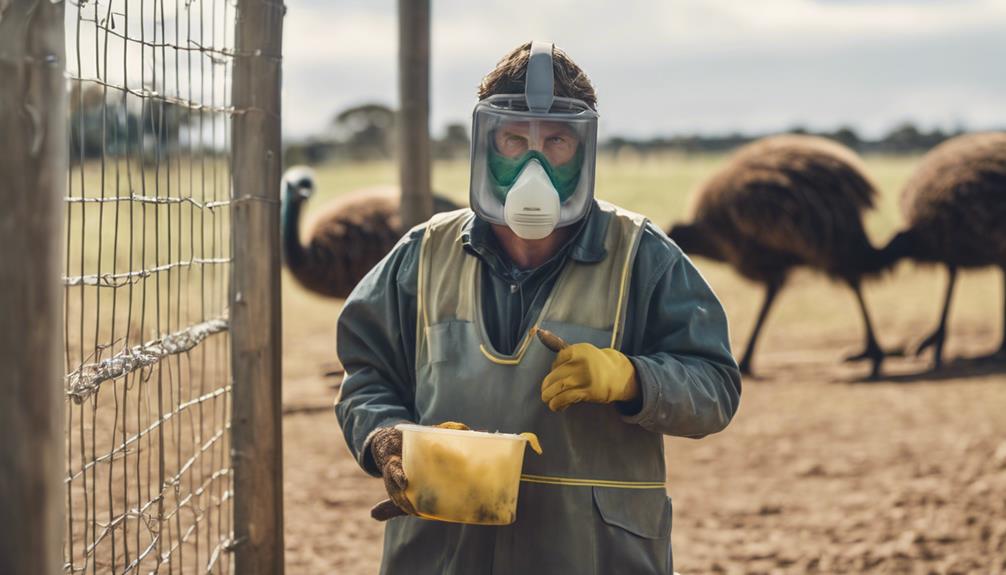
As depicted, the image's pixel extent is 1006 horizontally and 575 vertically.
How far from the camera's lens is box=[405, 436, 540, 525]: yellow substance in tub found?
A: 7.22ft

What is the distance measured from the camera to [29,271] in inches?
61.6

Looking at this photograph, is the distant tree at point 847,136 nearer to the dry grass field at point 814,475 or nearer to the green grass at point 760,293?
the green grass at point 760,293

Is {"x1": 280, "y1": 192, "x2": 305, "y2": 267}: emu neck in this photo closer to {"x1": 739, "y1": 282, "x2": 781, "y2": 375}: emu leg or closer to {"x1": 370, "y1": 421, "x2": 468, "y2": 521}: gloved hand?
{"x1": 739, "y1": 282, "x2": 781, "y2": 375}: emu leg

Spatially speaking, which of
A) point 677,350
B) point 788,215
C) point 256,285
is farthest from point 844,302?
point 677,350

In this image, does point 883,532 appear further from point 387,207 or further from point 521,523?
point 387,207

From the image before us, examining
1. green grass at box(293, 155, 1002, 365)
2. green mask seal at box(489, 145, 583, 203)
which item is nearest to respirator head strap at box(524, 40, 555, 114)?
green mask seal at box(489, 145, 583, 203)

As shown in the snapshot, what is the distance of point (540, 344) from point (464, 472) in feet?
1.05

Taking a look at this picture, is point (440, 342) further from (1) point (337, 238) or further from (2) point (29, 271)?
(1) point (337, 238)

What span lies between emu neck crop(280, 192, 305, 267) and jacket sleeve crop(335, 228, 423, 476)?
19.5 ft

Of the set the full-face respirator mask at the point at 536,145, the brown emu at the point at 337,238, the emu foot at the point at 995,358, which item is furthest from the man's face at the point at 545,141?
the emu foot at the point at 995,358

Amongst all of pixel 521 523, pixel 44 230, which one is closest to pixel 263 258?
pixel 521 523

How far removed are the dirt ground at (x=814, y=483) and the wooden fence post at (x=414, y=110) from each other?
59.9 inches

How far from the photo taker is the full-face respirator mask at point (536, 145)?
240 centimetres

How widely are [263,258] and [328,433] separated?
3807 millimetres
